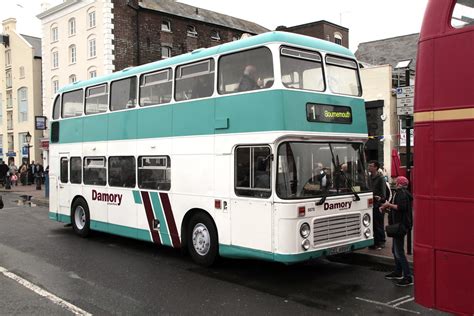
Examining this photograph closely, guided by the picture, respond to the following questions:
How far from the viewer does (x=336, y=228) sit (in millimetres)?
7766

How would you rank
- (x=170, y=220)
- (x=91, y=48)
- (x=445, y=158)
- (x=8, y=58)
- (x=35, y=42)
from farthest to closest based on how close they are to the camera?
(x=8, y=58) → (x=35, y=42) → (x=91, y=48) → (x=170, y=220) → (x=445, y=158)

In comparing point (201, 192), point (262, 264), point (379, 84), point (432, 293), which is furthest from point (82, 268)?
point (379, 84)

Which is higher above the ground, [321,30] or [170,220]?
[321,30]

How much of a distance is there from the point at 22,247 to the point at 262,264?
5623 millimetres

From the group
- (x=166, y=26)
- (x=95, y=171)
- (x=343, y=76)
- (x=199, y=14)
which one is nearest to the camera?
(x=343, y=76)

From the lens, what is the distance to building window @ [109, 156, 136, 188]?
1048 cm

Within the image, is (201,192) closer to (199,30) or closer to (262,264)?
(262,264)

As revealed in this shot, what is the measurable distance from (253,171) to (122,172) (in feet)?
13.8

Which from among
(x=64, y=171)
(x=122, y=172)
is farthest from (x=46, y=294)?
(x=64, y=171)

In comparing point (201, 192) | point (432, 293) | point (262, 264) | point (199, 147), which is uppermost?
point (199, 147)

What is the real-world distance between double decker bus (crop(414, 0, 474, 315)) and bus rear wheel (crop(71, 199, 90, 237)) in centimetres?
930

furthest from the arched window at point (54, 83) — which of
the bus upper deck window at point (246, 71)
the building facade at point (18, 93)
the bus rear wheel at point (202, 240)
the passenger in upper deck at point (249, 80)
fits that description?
the passenger in upper deck at point (249, 80)

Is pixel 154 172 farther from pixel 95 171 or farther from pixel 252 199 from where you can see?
pixel 252 199

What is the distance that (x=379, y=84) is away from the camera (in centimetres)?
2147
